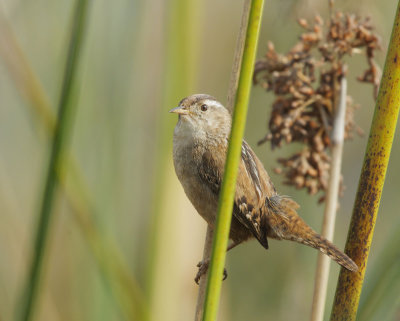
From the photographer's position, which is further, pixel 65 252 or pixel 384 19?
pixel 65 252

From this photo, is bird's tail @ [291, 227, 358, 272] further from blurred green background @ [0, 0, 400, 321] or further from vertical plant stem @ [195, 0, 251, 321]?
vertical plant stem @ [195, 0, 251, 321]

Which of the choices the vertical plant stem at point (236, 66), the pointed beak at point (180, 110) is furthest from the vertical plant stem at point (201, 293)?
the pointed beak at point (180, 110)

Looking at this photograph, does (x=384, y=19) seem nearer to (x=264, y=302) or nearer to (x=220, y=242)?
(x=264, y=302)

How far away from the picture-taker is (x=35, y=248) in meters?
1.46

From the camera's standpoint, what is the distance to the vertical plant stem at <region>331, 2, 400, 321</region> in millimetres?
1252

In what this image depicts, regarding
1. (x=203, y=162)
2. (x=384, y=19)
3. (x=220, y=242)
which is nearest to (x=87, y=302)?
(x=203, y=162)

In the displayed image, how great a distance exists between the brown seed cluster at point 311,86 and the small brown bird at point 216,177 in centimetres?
20

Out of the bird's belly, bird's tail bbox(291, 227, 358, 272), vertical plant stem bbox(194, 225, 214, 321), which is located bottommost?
vertical plant stem bbox(194, 225, 214, 321)

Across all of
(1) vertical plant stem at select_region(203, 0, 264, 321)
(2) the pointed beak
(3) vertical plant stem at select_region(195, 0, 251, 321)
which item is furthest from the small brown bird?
(1) vertical plant stem at select_region(203, 0, 264, 321)

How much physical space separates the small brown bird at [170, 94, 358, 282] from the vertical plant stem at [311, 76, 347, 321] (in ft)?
0.79

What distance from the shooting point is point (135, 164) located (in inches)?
113

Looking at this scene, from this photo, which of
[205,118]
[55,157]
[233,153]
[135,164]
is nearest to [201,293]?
[55,157]

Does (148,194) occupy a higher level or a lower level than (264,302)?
higher

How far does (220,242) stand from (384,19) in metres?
1.90
